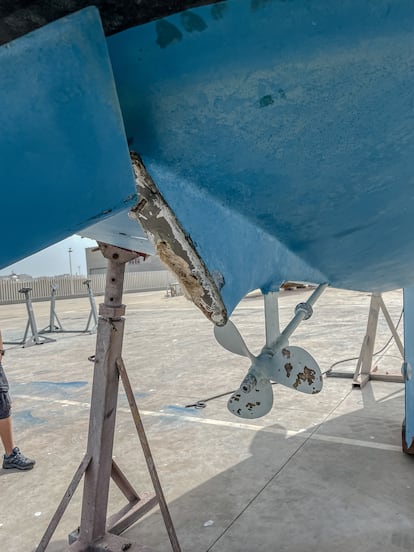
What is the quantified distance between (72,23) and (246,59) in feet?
1.25

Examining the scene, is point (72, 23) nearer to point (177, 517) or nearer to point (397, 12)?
point (397, 12)

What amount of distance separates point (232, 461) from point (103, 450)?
1.44m

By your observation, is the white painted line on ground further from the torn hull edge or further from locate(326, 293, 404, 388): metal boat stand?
the torn hull edge

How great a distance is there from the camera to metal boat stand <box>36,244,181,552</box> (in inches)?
98.1

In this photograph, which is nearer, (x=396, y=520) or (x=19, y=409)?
(x=396, y=520)

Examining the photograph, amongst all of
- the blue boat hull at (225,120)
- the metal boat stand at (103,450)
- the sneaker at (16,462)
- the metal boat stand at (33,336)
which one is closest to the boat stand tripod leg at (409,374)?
the metal boat stand at (103,450)

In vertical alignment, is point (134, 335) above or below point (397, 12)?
below

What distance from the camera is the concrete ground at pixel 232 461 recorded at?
269cm

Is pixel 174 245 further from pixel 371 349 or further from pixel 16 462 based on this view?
pixel 371 349

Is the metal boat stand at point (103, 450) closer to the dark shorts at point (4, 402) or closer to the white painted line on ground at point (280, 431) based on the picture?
the dark shorts at point (4, 402)

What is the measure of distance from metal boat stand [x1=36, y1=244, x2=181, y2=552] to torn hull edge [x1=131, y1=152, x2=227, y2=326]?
1.41 m

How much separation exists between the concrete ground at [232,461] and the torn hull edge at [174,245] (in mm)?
1920

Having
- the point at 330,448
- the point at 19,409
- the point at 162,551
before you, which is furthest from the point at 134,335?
the point at 162,551

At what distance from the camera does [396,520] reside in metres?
2.69
